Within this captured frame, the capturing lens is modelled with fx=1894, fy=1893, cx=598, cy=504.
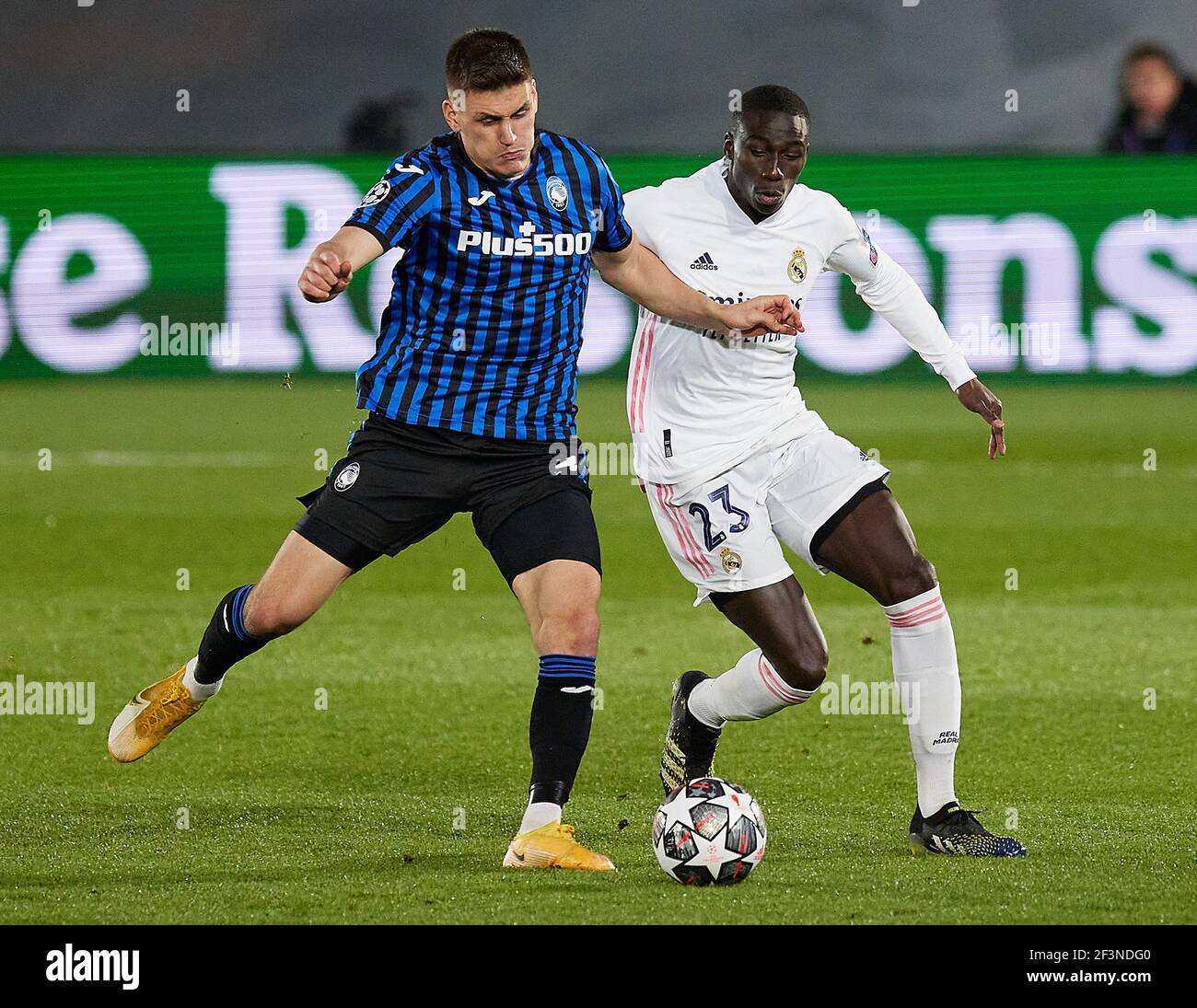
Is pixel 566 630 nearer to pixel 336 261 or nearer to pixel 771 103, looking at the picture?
pixel 336 261

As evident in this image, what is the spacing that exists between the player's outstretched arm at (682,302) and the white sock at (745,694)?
0.92m

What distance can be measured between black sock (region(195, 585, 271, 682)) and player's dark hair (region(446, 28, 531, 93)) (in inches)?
55.7

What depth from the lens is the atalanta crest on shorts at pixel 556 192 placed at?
4793 millimetres

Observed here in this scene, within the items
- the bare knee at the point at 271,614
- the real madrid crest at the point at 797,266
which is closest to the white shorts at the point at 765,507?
the real madrid crest at the point at 797,266

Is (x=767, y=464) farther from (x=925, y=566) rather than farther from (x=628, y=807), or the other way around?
(x=628, y=807)

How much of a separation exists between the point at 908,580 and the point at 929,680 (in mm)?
278

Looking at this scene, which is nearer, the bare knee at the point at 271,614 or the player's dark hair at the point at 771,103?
the bare knee at the point at 271,614

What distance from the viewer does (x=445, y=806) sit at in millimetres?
5410

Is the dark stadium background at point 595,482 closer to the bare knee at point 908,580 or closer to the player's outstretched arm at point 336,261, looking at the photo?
the bare knee at point 908,580

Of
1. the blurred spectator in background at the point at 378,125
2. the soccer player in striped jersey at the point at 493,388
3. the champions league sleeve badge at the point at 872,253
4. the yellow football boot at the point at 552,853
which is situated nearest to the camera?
the yellow football boot at the point at 552,853

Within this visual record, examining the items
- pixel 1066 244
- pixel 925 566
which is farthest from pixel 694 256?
pixel 1066 244

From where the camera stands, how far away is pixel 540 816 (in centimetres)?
460

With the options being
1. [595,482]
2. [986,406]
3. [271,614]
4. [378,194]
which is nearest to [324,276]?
[378,194]

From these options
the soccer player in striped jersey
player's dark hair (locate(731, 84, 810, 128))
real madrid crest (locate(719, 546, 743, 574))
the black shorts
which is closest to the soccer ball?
the soccer player in striped jersey
